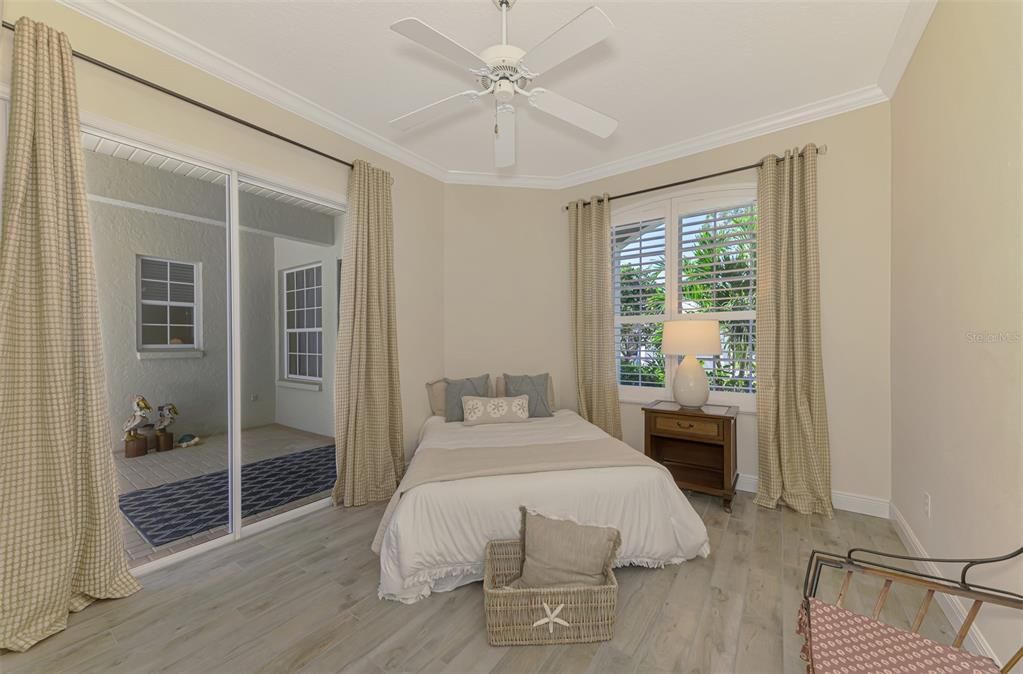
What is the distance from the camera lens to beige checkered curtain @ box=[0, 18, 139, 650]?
170 centimetres

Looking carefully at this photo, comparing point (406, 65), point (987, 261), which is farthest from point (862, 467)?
point (406, 65)

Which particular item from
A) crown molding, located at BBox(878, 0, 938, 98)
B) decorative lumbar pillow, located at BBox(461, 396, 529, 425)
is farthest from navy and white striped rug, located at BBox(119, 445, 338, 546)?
crown molding, located at BBox(878, 0, 938, 98)

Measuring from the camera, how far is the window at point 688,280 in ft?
10.7

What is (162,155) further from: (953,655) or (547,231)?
(953,655)

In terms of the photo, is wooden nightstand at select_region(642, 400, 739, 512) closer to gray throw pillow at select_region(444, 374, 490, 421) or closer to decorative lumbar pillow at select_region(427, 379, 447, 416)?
gray throw pillow at select_region(444, 374, 490, 421)

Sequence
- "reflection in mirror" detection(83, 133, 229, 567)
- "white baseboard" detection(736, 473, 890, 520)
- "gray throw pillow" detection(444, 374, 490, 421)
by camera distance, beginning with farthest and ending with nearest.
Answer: "gray throw pillow" detection(444, 374, 490, 421) < "white baseboard" detection(736, 473, 890, 520) < "reflection in mirror" detection(83, 133, 229, 567)

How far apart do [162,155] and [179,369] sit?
3.93 feet

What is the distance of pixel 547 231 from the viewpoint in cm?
418

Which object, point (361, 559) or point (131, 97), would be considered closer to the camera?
point (131, 97)

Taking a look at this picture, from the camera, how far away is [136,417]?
228 centimetres

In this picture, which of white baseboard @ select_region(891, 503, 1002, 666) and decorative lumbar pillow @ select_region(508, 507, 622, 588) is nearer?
white baseboard @ select_region(891, 503, 1002, 666)

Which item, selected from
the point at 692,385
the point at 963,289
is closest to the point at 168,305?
the point at 692,385

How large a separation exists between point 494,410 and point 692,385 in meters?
1.54

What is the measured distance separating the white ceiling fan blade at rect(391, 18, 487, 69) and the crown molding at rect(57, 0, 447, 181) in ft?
4.90
